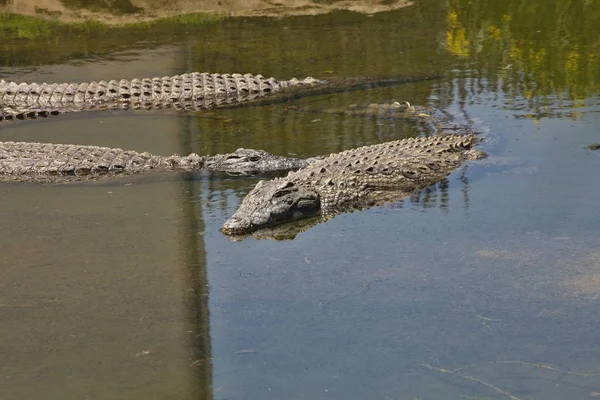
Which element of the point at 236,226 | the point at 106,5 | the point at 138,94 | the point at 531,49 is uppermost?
the point at 106,5

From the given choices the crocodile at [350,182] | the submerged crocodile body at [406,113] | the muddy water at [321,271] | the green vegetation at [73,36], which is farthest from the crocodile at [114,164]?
the green vegetation at [73,36]

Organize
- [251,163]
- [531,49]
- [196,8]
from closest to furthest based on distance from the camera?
[251,163] < [531,49] < [196,8]

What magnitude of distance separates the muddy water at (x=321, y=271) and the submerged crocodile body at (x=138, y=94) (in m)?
0.36

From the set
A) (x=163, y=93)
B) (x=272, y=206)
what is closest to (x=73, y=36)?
(x=163, y=93)

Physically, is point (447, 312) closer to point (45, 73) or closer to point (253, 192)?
point (253, 192)

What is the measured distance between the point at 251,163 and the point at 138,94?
10.4 feet

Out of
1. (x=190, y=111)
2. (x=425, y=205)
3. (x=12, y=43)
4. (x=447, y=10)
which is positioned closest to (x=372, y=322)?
(x=425, y=205)

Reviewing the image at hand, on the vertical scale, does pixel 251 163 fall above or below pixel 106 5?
below

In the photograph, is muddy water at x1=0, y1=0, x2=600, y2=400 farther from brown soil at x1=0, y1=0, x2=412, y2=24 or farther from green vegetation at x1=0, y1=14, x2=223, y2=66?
brown soil at x1=0, y1=0, x2=412, y2=24

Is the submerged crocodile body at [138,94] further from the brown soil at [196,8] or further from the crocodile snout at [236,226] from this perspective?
the crocodile snout at [236,226]

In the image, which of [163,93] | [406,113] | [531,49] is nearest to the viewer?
[406,113]

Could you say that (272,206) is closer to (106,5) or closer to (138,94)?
(138,94)

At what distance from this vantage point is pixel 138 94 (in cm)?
1012

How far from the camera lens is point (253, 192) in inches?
256
